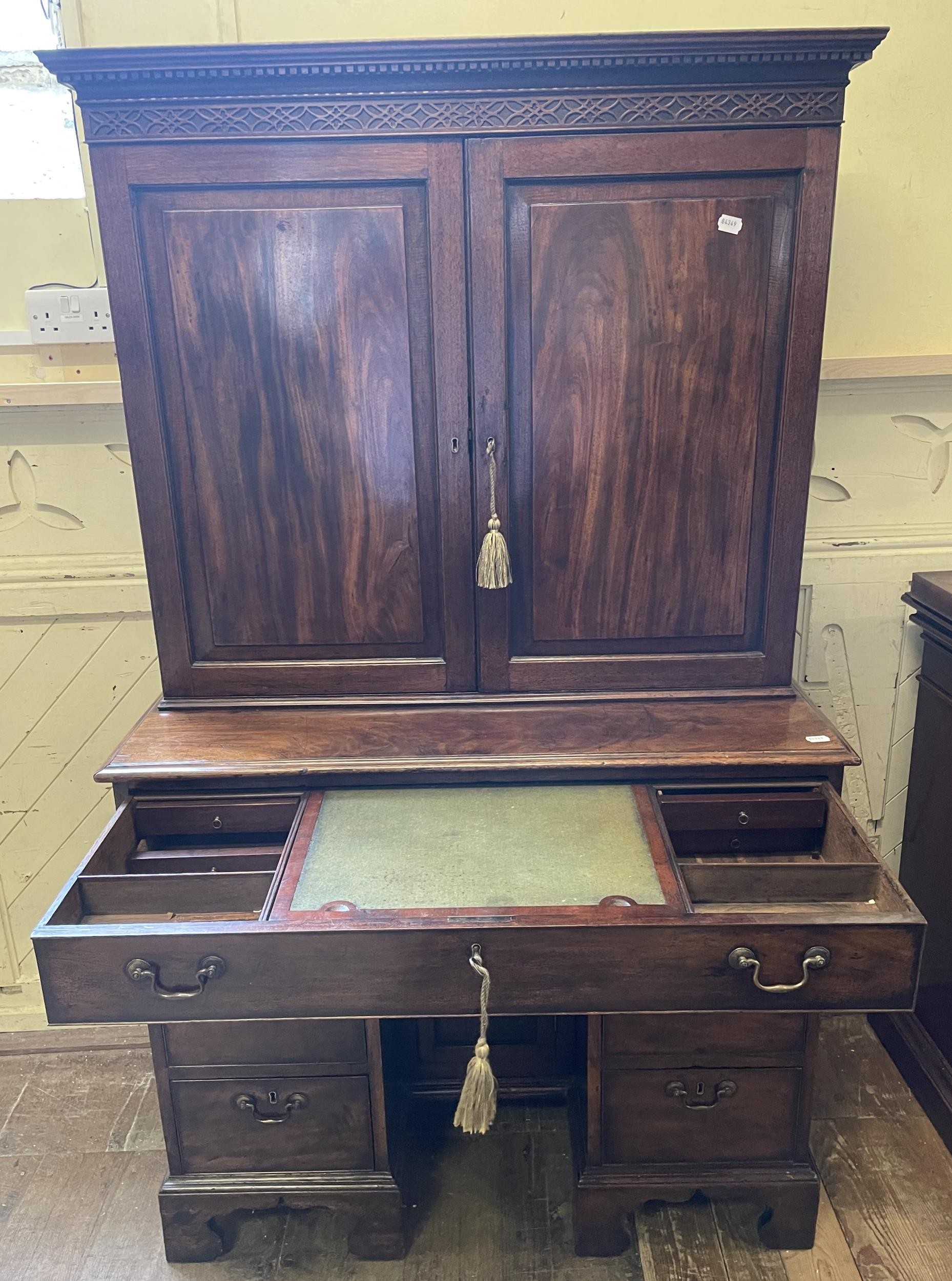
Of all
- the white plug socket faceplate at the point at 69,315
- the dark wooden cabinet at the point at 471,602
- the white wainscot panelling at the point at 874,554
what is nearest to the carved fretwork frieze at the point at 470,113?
the dark wooden cabinet at the point at 471,602

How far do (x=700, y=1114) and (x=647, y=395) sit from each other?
3.73 feet

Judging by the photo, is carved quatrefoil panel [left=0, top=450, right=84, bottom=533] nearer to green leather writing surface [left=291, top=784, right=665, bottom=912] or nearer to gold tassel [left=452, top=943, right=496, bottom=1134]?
green leather writing surface [left=291, top=784, right=665, bottom=912]

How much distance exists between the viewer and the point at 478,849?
1.37 metres

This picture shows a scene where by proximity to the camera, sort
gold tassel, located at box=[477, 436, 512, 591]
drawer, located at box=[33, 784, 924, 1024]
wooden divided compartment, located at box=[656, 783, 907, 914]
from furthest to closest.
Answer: gold tassel, located at box=[477, 436, 512, 591], wooden divided compartment, located at box=[656, 783, 907, 914], drawer, located at box=[33, 784, 924, 1024]

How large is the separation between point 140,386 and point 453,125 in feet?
2.03

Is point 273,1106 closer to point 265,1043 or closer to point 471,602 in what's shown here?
point 265,1043

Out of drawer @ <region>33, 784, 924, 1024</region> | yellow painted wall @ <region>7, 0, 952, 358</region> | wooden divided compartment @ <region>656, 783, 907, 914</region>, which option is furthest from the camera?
yellow painted wall @ <region>7, 0, 952, 358</region>

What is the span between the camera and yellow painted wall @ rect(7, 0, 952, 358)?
1.72 meters

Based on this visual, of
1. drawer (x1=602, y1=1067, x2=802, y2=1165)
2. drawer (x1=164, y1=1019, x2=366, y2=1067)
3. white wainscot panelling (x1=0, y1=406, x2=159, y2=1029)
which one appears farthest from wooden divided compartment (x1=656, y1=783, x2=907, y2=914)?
white wainscot panelling (x1=0, y1=406, x2=159, y2=1029)

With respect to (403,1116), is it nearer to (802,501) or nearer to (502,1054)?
(502,1054)

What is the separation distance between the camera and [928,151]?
70.0 inches

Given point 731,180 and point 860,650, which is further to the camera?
point 860,650

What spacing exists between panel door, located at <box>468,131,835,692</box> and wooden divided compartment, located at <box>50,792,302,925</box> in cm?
45

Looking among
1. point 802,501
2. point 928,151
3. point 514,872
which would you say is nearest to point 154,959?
point 514,872
